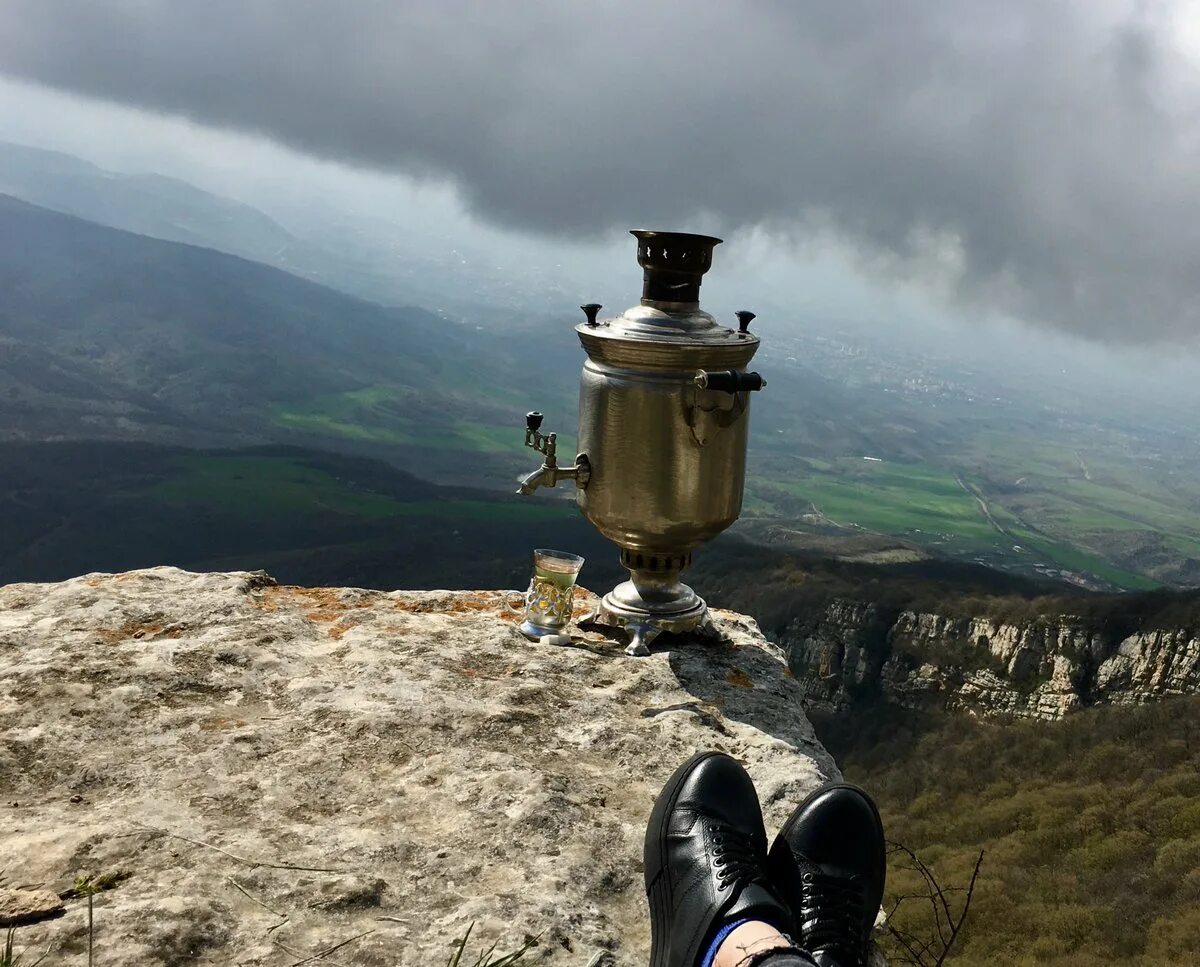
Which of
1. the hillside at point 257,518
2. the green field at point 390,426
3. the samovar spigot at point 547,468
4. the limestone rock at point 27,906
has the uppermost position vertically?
the samovar spigot at point 547,468

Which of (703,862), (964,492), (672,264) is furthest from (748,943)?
(964,492)

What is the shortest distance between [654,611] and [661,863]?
211 cm

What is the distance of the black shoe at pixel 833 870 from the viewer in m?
2.32

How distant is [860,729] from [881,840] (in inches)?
790

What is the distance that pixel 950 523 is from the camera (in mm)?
90750

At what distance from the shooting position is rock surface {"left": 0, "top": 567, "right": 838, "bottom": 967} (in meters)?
2.11

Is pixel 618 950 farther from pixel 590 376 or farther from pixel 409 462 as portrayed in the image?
pixel 409 462

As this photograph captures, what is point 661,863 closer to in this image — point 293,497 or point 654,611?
point 654,611

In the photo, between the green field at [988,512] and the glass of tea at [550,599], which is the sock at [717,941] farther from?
the green field at [988,512]

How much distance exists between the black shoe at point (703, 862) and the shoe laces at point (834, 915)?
0.46 feet

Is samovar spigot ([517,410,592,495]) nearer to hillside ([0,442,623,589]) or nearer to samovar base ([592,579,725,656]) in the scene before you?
samovar base ([592,579,725,656])

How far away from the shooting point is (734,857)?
2.34 meters

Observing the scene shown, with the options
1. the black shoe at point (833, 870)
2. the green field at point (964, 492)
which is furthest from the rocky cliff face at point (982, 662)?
the green field at point (964, 492)

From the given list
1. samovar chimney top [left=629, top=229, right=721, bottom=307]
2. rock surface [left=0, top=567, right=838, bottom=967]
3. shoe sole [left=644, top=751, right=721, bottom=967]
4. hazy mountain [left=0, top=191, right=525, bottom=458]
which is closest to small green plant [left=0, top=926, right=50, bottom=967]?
rock surface [left=0, top=567, right=838, bottom=967]
